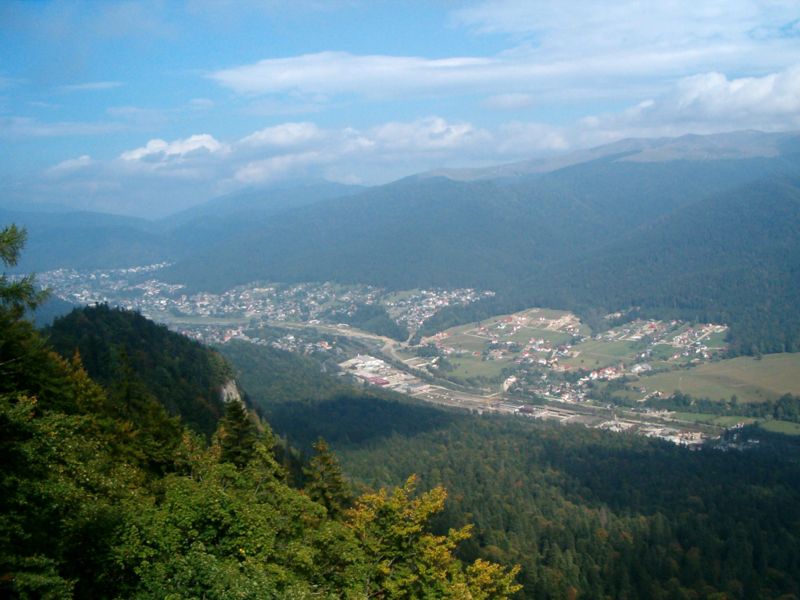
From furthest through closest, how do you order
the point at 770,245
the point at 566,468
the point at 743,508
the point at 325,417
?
the point at 770,245, the point at 325,417, the point at 566,468, the point at 743,508

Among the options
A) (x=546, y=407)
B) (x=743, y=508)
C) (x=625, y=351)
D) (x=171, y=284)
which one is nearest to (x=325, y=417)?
(x=546, y=407)

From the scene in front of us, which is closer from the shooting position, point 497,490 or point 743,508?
point 743,508

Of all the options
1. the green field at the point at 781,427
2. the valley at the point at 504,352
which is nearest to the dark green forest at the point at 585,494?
the green field at the point at 781,427

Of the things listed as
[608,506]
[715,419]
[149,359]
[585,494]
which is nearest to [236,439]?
[149,359]

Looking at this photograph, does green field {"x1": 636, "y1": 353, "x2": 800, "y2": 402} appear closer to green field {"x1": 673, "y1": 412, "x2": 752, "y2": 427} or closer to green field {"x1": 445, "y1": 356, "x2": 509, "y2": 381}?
green field {"x1": 673, "y1": 412, "x2": 752, "y2": 427}

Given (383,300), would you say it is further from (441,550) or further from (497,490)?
(441,550)

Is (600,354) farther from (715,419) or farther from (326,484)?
(326,484)

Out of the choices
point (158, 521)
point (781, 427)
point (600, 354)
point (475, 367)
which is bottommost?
point (781, 427)
